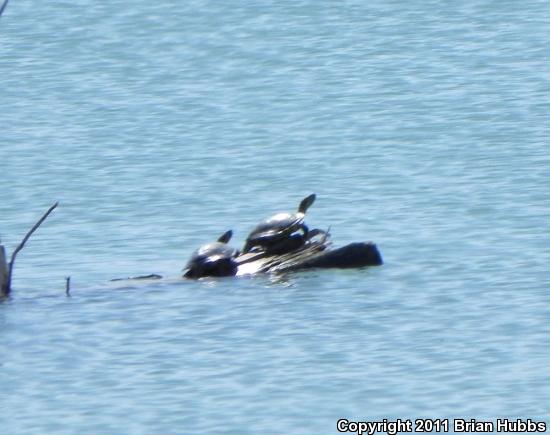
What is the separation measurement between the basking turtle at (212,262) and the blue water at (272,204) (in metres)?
0.15

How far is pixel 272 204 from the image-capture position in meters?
26.0

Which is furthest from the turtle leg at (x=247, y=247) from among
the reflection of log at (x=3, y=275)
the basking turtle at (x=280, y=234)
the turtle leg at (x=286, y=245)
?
the reflection of log at (x=3, y=275)

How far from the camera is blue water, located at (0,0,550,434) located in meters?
17.3

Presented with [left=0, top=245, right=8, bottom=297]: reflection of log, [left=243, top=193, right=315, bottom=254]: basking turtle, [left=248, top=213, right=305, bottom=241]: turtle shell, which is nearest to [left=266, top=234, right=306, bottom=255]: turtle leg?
[left=243, top=193, right=315, bottom=254]: basking turtle

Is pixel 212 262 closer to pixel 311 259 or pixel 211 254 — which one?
pixel 211 254

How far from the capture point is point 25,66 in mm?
38125

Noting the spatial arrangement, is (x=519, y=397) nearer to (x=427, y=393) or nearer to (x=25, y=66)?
(x=427, y=393)

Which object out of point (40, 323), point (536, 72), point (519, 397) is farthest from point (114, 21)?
point (519, 397)
